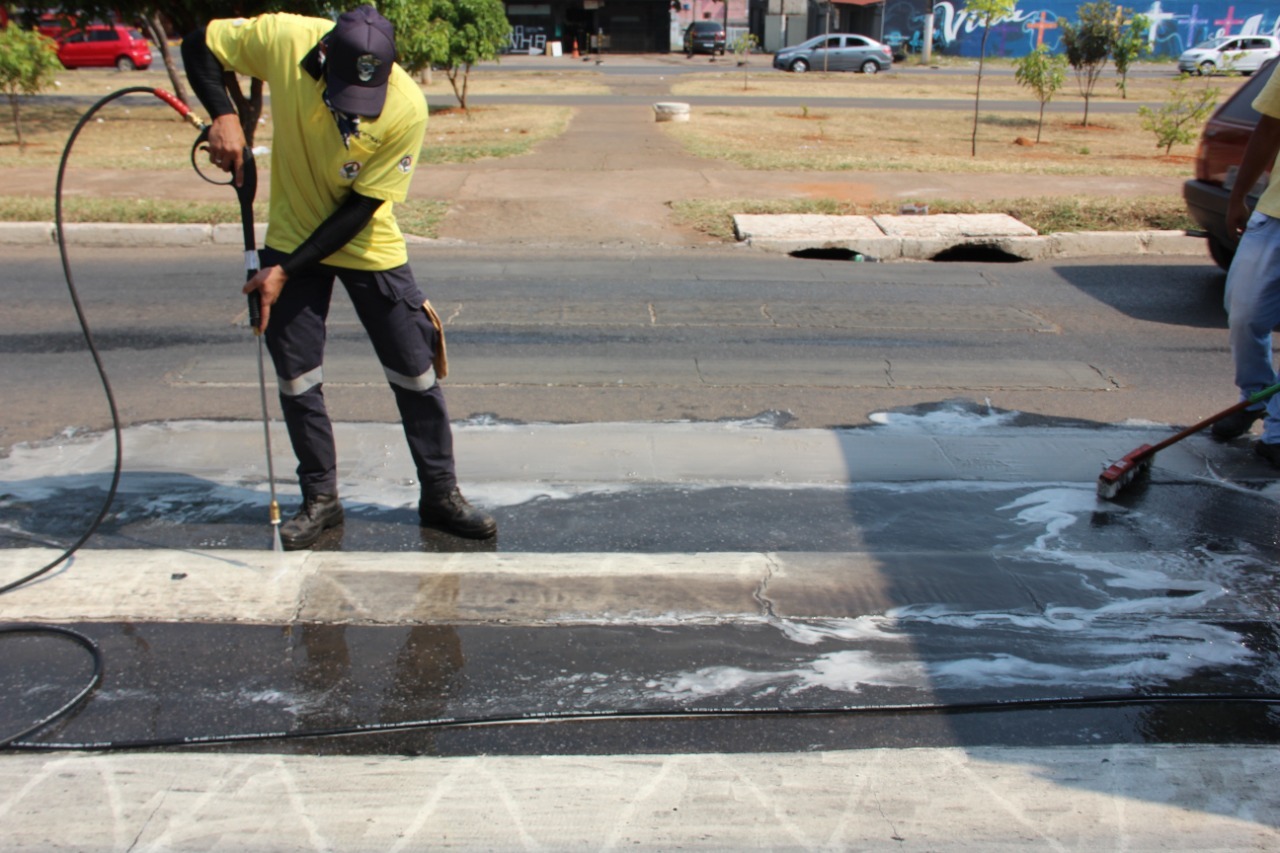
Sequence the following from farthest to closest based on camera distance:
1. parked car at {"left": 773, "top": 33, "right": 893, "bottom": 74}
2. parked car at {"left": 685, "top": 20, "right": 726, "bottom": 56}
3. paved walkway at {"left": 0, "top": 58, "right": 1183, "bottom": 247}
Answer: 1. parked car at {"left": 685, "top": 20, "right": 726, "bottom": 56}
2. parked car at {"left": 773, "top": 33, "right": 893, "bottom": 74}
3. paved walkway at {"left": 0, "top": 58, "right": 1183, "bottom": 247}

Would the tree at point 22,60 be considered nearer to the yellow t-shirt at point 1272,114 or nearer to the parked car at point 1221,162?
the parked car at point 1221,162

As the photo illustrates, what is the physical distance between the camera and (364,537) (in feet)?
13.3

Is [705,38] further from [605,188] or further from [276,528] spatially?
[276,528]

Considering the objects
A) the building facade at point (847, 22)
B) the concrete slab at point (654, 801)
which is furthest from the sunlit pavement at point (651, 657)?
the building facade at point (847, 22)

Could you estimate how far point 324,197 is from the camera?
3607 millimetres

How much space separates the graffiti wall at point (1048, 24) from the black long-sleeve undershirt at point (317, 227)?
5250 centimetres

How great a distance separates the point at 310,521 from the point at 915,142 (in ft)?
56.2

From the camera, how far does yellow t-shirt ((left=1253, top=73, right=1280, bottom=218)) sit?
4551 mm

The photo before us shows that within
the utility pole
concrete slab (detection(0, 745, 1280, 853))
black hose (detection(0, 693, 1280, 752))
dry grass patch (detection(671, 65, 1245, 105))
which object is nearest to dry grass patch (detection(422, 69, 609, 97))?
dry grass patch (detection(671, 65, 1245, 105))

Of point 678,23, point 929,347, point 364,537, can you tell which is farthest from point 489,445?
point 678,23

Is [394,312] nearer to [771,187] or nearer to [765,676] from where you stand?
[765,676]

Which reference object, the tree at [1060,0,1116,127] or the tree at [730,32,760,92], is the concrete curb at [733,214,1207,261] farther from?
the tree at [730,32,760,92]

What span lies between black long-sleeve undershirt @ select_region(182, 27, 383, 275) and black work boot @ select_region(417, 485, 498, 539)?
1.00m

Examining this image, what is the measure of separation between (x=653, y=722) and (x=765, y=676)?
418mm
